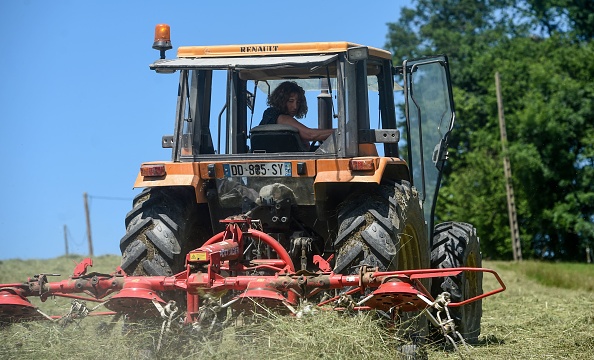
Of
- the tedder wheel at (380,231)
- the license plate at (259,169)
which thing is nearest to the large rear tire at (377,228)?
the tedder wheel at (380,231)

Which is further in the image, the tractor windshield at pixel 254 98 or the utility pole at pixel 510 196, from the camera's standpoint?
the utility pole at pixel 510 196

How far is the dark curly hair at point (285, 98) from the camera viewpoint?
352 inches

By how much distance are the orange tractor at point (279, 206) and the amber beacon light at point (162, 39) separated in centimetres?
1

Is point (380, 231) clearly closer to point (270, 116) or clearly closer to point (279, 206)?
point (279, 206)

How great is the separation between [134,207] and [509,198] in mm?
28300

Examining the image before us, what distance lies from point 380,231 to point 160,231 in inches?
64.9

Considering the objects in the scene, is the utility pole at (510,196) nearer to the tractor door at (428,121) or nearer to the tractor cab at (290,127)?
the tractor door at (428,121)

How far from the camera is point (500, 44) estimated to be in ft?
144

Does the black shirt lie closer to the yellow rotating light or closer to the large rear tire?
the large rear tire

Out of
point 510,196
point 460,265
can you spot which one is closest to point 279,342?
point 460,265

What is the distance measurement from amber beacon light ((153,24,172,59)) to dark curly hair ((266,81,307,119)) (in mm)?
978

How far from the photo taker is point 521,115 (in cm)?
3678

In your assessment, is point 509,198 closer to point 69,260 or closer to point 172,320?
point 69,260

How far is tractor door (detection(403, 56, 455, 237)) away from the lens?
9.27 meters
